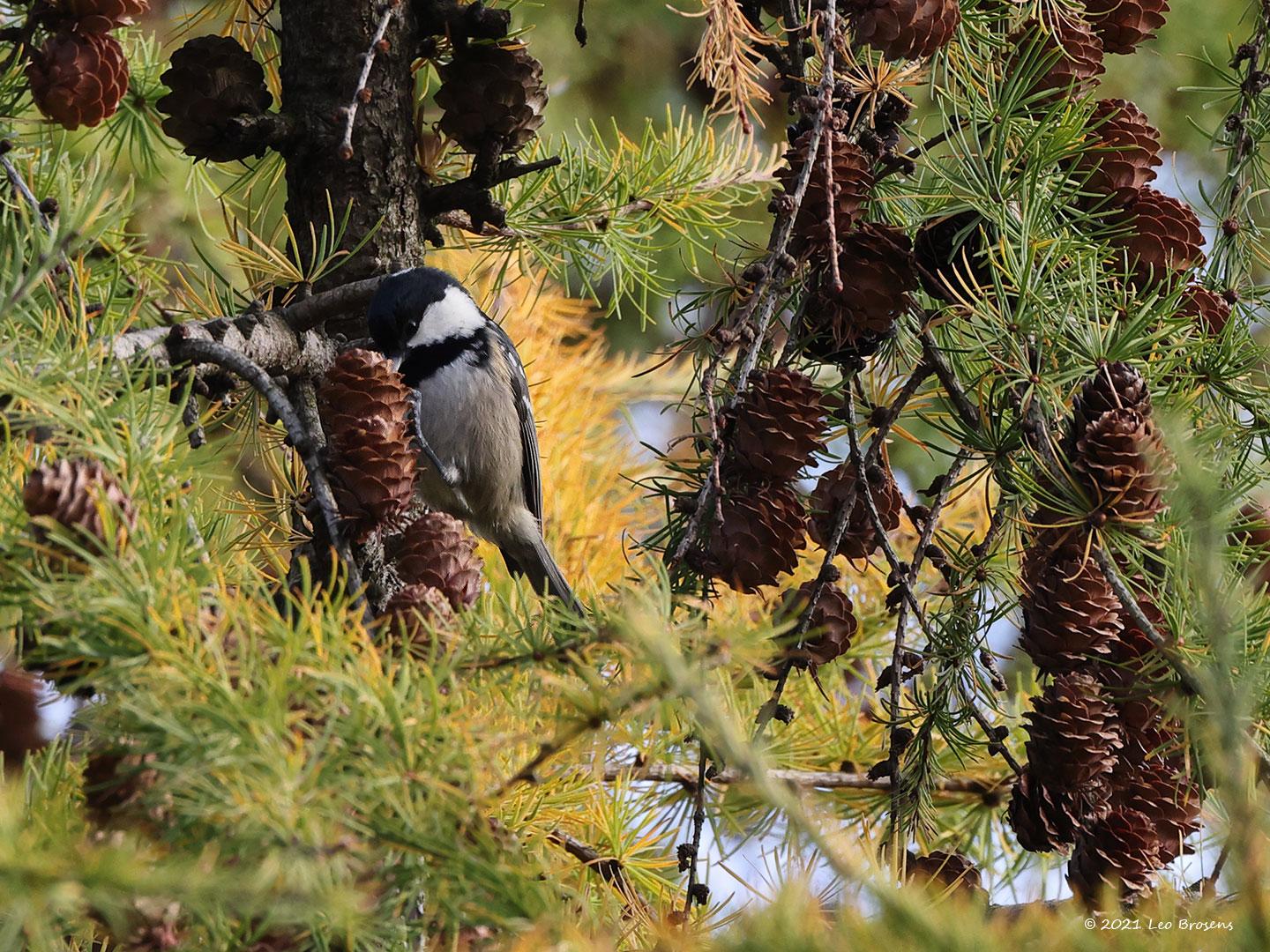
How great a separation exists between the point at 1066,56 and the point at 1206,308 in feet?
0.97

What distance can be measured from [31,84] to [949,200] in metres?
0.88

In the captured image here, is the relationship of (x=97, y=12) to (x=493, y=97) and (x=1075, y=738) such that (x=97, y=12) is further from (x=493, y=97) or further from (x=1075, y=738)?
(x=1075, y=738)

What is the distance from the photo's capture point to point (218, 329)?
4.00 ft

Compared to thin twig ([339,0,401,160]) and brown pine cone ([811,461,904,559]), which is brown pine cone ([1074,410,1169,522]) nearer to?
brown pine cone ([811,461,904,559])

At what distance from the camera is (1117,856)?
1028 mm

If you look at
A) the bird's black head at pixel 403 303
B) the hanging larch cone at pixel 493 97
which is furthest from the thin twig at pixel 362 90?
the bird's black head at pixel 403 303

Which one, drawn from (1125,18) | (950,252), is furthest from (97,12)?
Result: (1125,18)

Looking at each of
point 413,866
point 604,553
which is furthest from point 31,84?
point 604,553

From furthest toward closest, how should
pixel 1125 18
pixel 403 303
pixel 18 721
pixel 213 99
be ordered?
pixel 403 303 → pixel 18 721 → pixel 213 99 → pixel 1125 18

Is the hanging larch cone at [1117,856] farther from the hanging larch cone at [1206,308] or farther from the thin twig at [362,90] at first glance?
the thin twig at [362,90]

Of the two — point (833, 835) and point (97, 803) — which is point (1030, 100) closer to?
point (833, 835)

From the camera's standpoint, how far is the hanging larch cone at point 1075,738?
39.6 inches

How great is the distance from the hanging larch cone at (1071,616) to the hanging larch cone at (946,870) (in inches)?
7.6

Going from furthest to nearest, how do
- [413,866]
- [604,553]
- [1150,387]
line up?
[604,553] < [1150,387] < [413,866]
